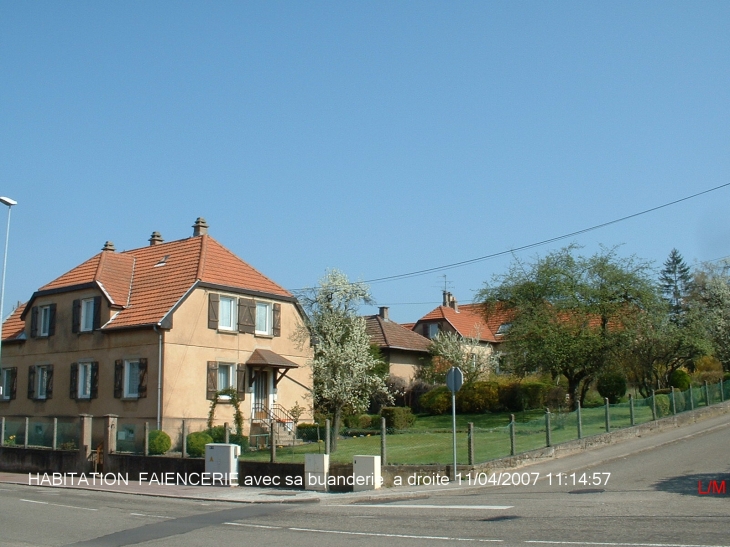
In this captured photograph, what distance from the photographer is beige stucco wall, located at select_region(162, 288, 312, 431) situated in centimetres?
3103

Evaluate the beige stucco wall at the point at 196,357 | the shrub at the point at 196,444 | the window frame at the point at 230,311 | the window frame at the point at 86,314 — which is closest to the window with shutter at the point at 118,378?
the beige stucco wall at the point at 196,357

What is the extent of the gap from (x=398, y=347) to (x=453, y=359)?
3.67 meters

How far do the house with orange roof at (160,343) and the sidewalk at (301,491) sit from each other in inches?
169

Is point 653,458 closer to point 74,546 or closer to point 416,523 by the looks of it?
point 416,523

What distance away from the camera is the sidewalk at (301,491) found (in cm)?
1884

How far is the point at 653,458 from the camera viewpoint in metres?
22.3

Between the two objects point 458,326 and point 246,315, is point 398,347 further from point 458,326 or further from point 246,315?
point 246,315

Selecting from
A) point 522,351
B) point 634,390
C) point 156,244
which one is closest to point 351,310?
point 522,351

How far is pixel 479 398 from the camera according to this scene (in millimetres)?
40844

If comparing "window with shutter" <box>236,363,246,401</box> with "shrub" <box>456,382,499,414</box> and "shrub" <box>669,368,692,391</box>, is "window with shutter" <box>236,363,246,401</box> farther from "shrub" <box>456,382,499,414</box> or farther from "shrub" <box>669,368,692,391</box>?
"shrub" <box>669,368,692,391</box>

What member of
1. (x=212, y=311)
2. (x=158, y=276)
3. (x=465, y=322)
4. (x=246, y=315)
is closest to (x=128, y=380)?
(x=212, y=311)

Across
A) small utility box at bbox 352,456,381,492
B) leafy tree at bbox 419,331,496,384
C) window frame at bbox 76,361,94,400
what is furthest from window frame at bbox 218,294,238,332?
leafy tree at bbox 419,331,496,384

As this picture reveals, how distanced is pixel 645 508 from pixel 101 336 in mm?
25294

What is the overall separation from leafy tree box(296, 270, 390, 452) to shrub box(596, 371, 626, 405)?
51.2 ft
